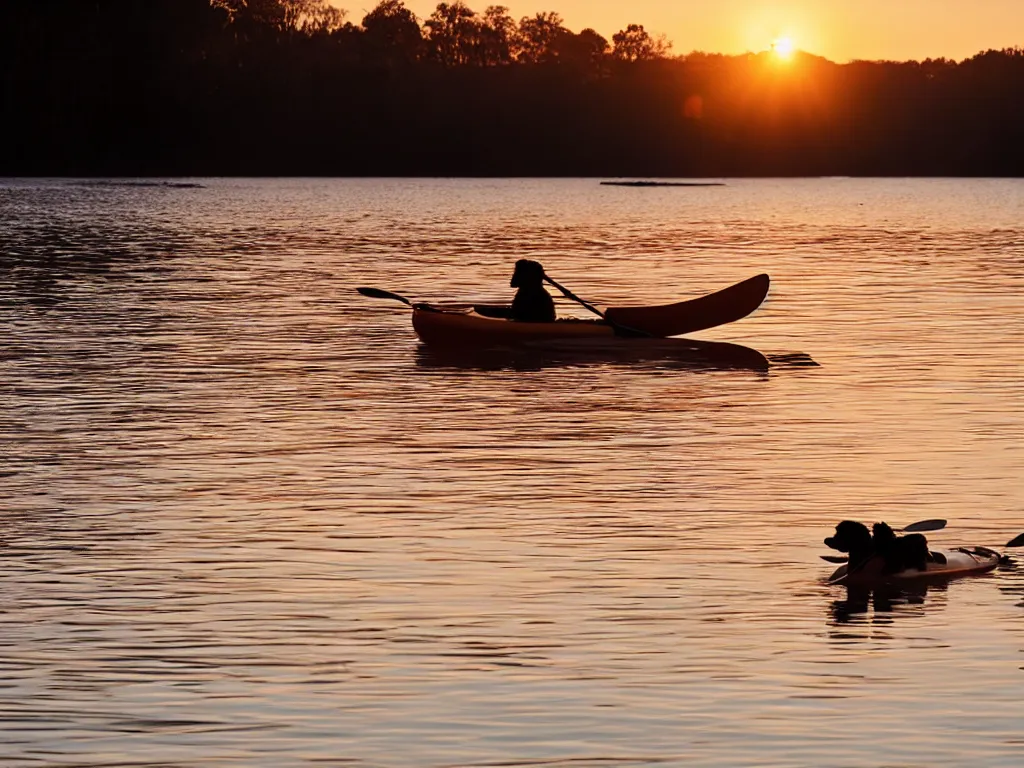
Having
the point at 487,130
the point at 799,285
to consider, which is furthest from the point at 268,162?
the point at 799,285

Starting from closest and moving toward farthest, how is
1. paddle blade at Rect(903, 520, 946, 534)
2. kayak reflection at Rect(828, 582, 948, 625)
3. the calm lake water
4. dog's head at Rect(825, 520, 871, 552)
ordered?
the calm lake water < kayak reflection at Rect(828, 582, 948, 625) < dog's head at Rect(825, 520, 871, 552) < paddle blade at Rect(903, 520, 946, 534)

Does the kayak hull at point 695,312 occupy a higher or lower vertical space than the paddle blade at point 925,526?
lower

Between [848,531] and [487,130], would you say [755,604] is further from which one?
[487,130]

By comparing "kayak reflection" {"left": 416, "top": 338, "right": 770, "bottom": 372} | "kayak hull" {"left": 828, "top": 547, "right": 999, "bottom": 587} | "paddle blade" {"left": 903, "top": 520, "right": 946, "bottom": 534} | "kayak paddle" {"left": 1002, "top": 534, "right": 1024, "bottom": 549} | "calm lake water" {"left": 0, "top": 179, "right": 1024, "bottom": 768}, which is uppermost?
"paddle blade" {"left": 903, "top": 520, "right": 946, "bottom": 534}

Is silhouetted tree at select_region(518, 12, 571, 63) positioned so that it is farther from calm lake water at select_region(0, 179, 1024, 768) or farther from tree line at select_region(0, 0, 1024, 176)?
calm lake water at select_region(0, 179, 1024, 768)

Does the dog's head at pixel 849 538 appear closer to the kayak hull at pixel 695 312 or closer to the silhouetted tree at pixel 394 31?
the kayak hull at pixel 695 312

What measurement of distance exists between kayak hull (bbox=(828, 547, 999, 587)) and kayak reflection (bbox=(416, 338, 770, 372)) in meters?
13.0

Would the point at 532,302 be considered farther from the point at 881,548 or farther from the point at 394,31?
the point at 394,31

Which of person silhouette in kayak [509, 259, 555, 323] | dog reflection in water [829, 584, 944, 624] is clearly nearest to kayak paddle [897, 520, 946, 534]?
dog reflection in water [829, 584, 944, 624]

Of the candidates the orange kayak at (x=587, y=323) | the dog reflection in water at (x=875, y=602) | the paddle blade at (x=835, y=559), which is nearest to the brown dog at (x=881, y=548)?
the dog reflection in water at (x=875, y=602)

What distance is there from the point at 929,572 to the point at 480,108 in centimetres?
15086

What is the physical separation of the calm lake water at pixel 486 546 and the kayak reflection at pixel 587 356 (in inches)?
19.6

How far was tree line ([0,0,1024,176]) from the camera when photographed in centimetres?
12788

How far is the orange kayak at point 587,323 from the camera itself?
2573 centimetres
